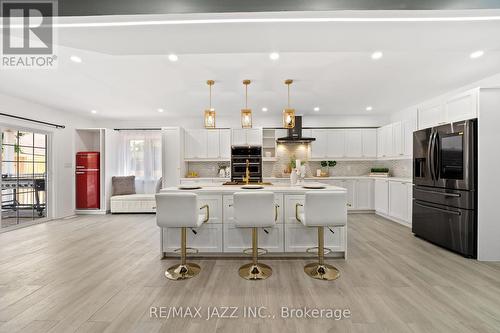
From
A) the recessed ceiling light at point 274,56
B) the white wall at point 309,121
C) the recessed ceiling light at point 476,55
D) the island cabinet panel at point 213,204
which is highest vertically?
the recessed ceiling light at point 476,55

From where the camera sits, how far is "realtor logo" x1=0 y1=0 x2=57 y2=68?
2.04 metres

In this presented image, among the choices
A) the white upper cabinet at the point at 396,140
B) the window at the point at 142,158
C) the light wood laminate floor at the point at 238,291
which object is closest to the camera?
the light wood laminate floor at the point at 238,291

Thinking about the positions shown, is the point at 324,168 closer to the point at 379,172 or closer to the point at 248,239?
the point at 379,172

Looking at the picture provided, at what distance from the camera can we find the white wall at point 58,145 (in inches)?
197

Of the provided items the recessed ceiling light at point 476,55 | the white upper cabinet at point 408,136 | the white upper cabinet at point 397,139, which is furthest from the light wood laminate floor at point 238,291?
the recessed ceiling light at point 476,55

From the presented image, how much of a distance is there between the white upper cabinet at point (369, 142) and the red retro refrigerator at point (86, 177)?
751 cm

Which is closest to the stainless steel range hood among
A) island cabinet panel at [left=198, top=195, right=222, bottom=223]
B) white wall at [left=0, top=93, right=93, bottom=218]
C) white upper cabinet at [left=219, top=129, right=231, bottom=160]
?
white upper cabinet at [left=219, top=129, right=231, bottom=160]

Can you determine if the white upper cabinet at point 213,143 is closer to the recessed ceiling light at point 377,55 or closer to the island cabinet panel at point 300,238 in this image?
the island cabinet panel at point 300,238

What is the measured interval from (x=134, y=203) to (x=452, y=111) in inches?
280

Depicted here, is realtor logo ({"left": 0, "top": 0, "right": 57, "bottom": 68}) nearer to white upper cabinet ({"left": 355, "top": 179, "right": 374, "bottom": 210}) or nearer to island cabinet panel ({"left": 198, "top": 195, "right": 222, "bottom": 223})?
island cabinet panel ({"left": 198, "top": 195, "right": 222, "bottom": 223})

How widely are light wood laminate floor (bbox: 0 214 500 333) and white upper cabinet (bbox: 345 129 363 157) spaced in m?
3.25

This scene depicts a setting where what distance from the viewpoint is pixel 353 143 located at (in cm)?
652

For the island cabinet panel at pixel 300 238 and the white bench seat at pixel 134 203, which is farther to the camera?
the white bench seat at pixel 134 203

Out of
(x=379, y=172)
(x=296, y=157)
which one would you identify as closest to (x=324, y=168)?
(x=296, y=157)
